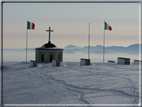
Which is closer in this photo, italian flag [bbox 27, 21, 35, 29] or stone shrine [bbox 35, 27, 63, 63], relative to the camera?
italian flag [bbox 27, 21, 35, 29]

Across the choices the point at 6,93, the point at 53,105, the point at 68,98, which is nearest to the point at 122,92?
the point at 68,98

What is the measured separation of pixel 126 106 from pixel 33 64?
51.8 ft

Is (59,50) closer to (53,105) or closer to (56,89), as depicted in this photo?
(56,89)

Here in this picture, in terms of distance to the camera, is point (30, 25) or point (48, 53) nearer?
point (30, 25)

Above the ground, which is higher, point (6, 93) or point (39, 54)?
point (39, 54)

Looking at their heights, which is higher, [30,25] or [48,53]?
[30,25]

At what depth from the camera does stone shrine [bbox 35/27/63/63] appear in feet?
82.0

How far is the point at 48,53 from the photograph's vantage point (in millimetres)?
25016

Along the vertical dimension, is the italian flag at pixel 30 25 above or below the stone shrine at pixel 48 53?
above

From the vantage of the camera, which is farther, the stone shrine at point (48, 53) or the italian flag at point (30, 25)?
the stone shrine at point (48, 53)

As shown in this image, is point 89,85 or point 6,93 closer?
point 6,93

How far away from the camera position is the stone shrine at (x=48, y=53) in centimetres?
2500

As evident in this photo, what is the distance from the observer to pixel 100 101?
7.40 m

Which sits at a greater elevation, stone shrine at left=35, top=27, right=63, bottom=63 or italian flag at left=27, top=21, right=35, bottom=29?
italian flag at left=27, top=21, right=35, bottom=29
